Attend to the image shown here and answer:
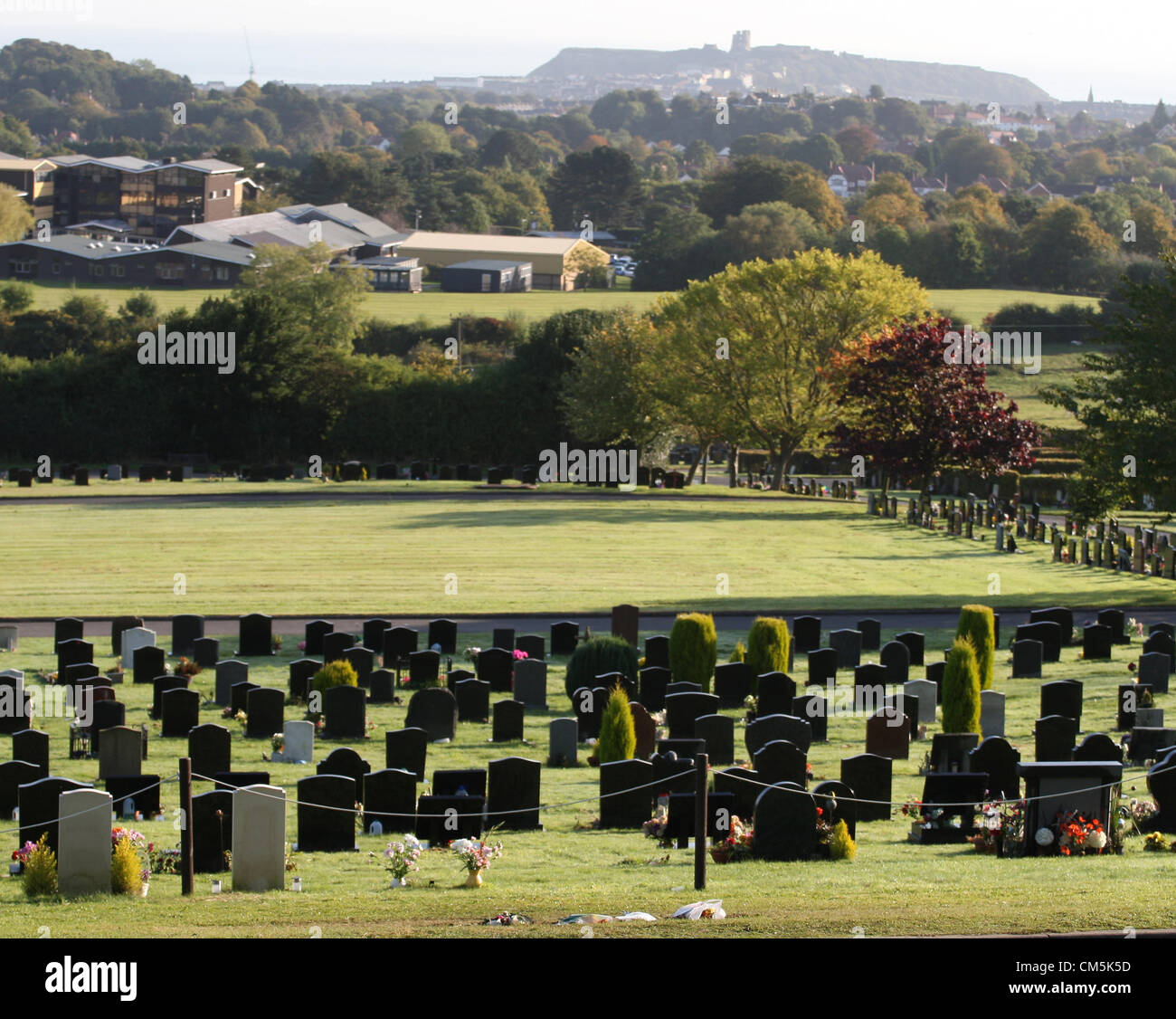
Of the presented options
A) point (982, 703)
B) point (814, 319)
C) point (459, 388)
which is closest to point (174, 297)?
point (459, 388)

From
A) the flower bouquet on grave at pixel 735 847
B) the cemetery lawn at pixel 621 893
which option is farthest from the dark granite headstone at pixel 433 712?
the flower bouquet on grave at pixel 735 847

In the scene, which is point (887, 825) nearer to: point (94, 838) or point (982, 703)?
point (982, 703)

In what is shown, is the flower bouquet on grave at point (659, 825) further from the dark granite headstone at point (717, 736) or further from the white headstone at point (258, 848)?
the white headstone at point (258, 848)

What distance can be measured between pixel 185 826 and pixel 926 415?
38813mm

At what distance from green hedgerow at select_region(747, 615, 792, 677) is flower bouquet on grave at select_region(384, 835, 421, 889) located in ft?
35.0

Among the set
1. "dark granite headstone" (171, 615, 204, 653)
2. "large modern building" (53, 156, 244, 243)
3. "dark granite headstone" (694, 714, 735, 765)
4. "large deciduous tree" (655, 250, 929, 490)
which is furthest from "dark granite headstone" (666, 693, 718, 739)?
"large modern building" (53, 156, 244, 243)

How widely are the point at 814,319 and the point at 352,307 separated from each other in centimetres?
3551

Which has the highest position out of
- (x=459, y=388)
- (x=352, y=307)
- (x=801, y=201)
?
(x=801, y=201)

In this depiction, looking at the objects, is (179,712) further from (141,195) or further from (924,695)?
(141,195)

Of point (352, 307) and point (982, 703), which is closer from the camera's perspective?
point (982, 703)

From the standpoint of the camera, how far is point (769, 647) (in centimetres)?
2331
